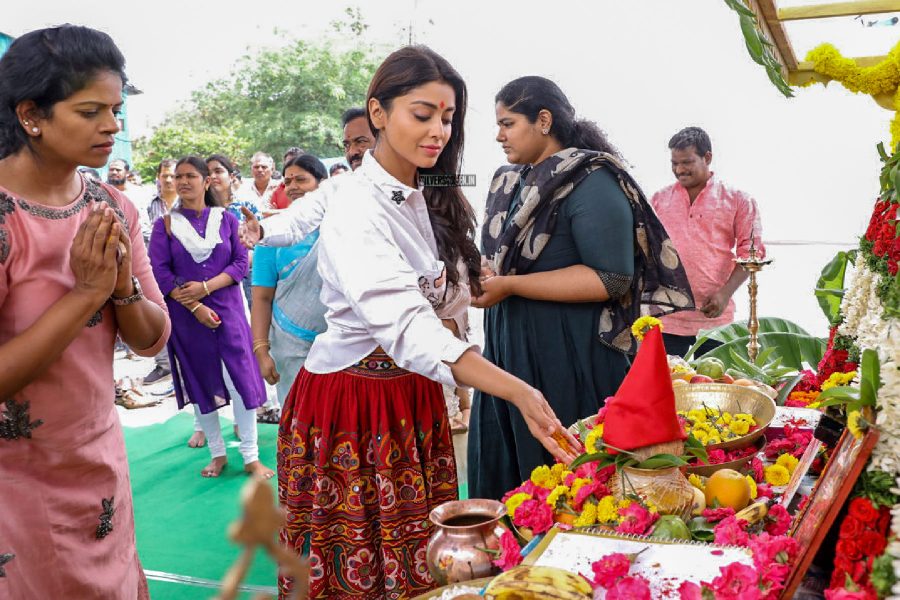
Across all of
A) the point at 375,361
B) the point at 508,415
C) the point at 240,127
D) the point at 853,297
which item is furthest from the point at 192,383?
the point at 240,127

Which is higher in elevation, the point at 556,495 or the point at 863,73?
the point at 863,73

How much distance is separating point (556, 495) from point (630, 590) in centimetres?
35

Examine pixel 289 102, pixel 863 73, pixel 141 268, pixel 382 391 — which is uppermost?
pixel 289 102

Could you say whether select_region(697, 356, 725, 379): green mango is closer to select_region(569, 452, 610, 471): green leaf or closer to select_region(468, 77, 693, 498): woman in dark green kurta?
select_region(468, 77, 693, 498): woman in dark green kurta

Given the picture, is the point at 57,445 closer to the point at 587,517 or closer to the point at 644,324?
the point at 587,517

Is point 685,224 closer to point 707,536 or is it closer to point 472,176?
point 472,176

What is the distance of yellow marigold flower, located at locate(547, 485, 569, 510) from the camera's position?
1.29m

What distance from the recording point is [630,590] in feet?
3.12

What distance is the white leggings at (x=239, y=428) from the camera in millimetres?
4227

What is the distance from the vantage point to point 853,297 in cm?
125

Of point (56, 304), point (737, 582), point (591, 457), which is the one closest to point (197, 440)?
point (56, 304)

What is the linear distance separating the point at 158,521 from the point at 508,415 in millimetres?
2039

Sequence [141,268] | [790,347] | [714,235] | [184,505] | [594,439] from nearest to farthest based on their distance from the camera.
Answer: [594,439] → [141,268] → [790,347] → [184,505] → [714,235]

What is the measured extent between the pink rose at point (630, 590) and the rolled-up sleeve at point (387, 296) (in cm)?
62
